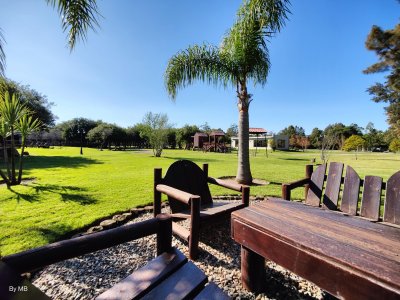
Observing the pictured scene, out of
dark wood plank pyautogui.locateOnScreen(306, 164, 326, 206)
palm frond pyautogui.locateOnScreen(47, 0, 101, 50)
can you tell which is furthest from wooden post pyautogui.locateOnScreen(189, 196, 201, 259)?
palm frond pyautogui.locateOnScreen(47, 0, 101, 50)

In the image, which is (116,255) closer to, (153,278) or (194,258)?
(194,258)

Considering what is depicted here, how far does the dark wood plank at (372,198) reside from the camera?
248 cm

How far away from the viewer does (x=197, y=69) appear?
6812 mm

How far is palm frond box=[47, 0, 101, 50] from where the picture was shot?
9.98ft

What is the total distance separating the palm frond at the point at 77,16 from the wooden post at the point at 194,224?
2885 mm

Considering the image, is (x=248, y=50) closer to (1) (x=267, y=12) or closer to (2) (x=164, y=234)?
(1) (x=267, y=12)

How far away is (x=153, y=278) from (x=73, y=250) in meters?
0.46

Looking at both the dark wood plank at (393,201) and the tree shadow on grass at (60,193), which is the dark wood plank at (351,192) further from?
the tree shadow on grass at (60,193)

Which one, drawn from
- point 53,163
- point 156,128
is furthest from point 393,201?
point 156,128

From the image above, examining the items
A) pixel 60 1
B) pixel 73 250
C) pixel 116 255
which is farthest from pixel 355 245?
pixel 60 1

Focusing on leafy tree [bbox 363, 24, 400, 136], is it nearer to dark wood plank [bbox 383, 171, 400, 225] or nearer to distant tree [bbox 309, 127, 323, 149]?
dark wood plank [bbox 383, 171, 400, 225]

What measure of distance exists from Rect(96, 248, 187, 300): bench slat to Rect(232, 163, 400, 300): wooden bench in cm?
67

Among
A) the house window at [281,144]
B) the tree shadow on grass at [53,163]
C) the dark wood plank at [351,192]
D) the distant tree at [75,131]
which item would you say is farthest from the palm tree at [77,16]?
the distant tree at [75,131]

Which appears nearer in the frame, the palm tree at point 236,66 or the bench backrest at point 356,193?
the bench backrest at point 356,193
